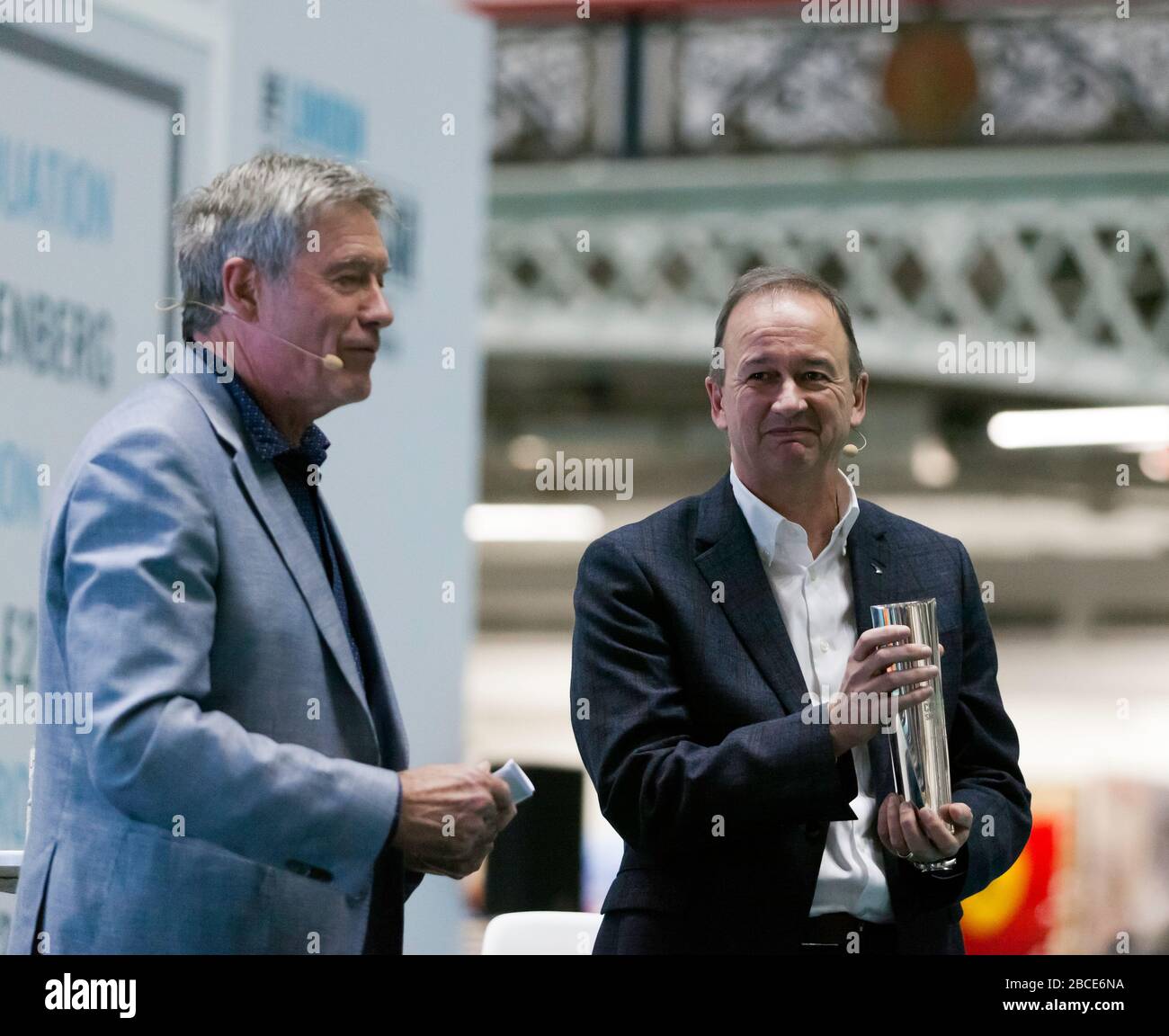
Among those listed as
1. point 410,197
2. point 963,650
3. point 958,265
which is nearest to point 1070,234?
point 958,265

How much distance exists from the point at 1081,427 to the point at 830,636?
467 inches

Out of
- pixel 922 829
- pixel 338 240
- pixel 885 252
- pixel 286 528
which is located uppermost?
pixel 885 252

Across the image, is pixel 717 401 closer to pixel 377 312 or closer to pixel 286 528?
pixel 377 312

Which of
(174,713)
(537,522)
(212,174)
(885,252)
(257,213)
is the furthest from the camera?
(537,522)

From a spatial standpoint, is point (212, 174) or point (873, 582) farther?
point (212, 174)

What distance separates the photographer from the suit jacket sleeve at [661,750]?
7.45ft

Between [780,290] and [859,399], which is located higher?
[780,290]

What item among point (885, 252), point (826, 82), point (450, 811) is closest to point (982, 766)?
point (450, 811)

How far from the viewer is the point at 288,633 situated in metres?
2.26

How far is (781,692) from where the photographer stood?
7.89ft

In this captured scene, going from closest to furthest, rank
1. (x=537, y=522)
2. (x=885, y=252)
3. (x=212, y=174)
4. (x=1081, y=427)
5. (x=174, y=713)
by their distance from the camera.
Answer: (x=174, y=713)
(x=212, y=174)
(x=885, y=252)
(x=1081, y=427)
(x=537, y=522)
